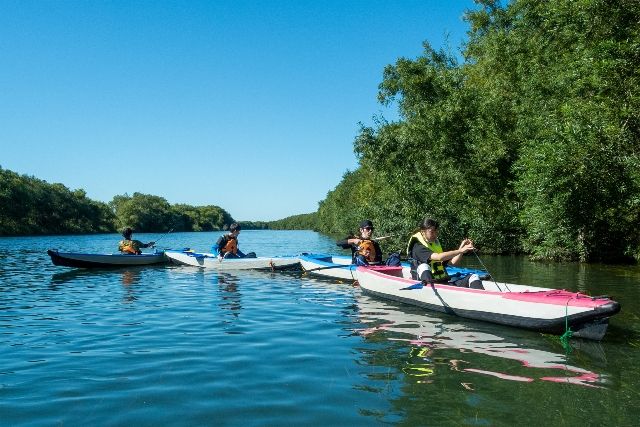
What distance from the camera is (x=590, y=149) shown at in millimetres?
16984

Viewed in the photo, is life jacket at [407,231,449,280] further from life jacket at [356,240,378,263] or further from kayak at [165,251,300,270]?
kayak at [165,251,300,270]

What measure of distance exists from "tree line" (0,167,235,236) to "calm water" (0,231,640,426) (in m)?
44.9

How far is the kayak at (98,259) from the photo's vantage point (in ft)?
63.1

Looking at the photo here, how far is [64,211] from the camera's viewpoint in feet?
279

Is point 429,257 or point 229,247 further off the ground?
point 429,257

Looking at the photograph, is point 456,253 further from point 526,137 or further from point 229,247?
point 526,137

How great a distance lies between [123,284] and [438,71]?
2484cm

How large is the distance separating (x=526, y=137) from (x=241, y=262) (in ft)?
53.9

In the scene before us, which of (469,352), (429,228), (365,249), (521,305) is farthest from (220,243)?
(469,352)

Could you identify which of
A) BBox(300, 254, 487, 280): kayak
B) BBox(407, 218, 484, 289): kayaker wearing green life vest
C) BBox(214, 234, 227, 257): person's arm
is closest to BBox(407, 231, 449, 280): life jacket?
BBox(407, 218, 484, 289): kayaker wearing green life vest

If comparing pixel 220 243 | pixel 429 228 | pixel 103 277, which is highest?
pixel 429 228

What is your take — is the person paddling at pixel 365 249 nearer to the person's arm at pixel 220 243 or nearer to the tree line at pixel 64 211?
the person's arm at pixel 220 243

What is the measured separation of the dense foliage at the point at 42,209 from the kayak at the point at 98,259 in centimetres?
6109

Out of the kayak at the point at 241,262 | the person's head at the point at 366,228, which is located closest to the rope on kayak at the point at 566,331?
the person's head at the point at 366,228
